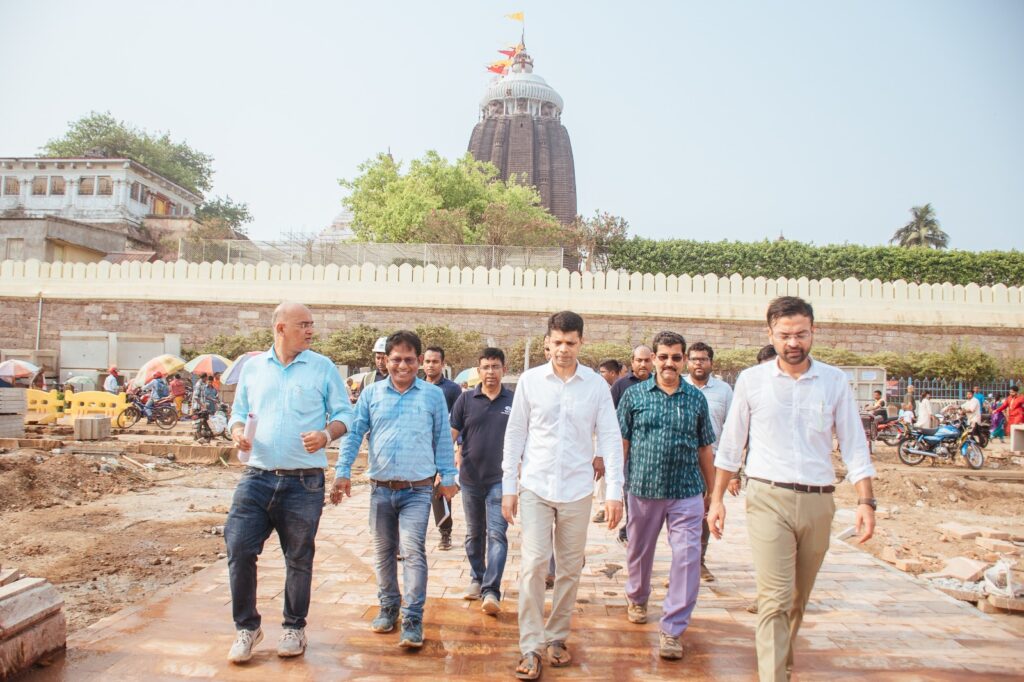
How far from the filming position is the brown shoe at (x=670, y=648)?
317cm

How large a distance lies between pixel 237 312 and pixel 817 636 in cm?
1860

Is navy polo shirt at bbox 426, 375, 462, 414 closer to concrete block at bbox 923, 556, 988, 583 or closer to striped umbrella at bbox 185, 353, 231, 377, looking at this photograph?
concrete block at bbox 923, 556, 988, 583

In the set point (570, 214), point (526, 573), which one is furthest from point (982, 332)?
point (570, 214)

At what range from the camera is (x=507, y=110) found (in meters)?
49.9

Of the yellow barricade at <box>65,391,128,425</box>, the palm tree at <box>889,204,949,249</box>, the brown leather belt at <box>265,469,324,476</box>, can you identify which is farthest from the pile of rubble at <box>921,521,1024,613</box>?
the palm tree at <box>889,204,949,249</box>

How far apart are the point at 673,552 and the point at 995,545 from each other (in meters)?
4.03

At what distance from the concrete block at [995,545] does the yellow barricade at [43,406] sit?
14.4 metres

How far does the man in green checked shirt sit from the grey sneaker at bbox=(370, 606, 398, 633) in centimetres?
120

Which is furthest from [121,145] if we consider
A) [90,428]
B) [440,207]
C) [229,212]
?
[90,428]

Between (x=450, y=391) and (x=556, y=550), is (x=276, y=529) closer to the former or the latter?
(x=556, y=550)

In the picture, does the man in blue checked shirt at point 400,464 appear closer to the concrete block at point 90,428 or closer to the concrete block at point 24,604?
the concrete block at point 24,604

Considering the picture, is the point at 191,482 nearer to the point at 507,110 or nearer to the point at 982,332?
the point at 982,332

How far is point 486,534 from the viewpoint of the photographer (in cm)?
422

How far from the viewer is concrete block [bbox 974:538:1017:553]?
19.0ft
